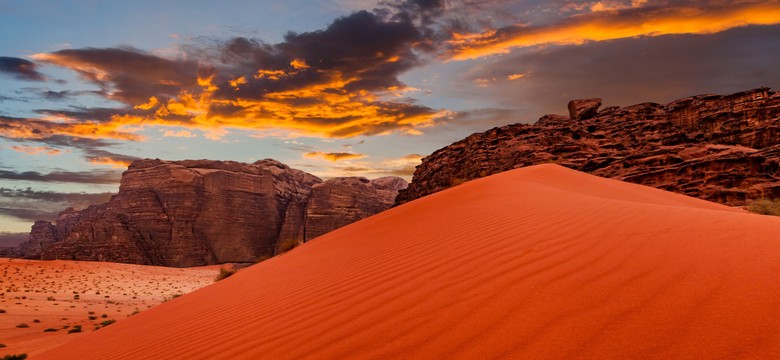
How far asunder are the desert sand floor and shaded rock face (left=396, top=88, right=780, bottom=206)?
71.8ft

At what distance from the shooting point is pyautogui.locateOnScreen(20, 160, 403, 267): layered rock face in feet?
206

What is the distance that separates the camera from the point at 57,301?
18.8 meters

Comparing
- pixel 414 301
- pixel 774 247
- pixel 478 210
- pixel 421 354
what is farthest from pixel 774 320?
pixel 478 210

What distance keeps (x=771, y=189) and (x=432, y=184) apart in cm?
2637

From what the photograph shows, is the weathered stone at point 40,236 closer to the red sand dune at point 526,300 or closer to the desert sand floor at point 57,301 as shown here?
the desert sand floor at point 57,301

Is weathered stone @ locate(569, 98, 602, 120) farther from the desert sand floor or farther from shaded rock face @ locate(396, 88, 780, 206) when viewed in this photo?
the desert sand floor

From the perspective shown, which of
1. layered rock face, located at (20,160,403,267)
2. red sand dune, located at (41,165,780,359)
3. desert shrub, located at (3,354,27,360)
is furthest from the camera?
layered rock face, located at (20,160,403,267)

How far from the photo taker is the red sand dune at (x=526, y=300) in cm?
198

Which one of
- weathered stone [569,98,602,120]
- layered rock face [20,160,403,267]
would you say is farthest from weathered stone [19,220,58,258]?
weathered stone [569,98,602,120]

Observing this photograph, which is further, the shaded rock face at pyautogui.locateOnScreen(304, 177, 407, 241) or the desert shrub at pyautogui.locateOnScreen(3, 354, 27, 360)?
the shaded rock face at pyautogui.locateOnScreen(304, 177, 407, 241)

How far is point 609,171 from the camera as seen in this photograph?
31859 mm

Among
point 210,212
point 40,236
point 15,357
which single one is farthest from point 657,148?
point 40,236

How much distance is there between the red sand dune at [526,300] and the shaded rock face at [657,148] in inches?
1033

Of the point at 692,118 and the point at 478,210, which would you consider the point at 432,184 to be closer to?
the point at 692,118
